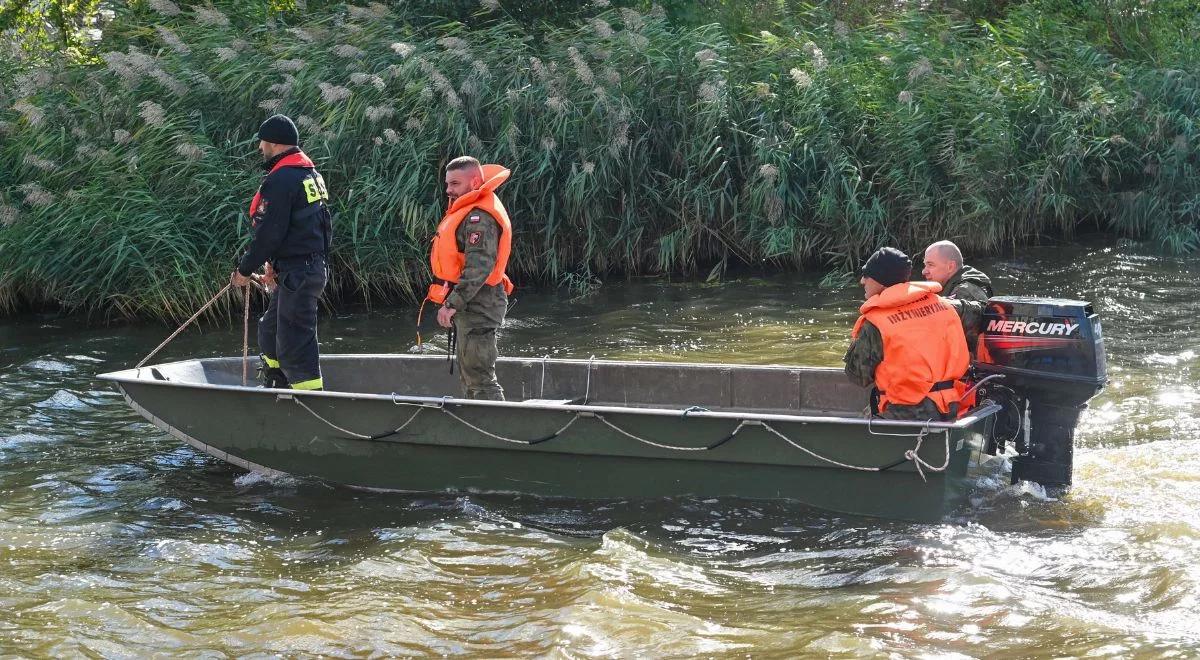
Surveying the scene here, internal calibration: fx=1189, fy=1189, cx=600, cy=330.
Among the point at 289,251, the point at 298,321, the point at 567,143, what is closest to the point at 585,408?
the point at 298,321

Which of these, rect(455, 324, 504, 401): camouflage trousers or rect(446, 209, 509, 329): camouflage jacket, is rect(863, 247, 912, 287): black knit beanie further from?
rect(455, 324, 504, 401): camouflage trousers

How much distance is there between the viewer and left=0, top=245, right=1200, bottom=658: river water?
468 centimetres

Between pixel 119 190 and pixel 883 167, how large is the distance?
7274mm

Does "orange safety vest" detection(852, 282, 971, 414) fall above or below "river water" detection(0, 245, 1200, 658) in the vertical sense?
above

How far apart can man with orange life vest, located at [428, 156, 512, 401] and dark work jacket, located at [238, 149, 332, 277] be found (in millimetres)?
742

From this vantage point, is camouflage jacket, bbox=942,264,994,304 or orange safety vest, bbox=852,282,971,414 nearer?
orange safety vest, bbox=852,282,971,414

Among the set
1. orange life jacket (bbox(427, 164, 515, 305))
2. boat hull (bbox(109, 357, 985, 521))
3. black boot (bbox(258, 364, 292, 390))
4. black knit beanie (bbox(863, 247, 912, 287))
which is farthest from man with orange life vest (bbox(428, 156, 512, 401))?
black knit beanie (bbox(863, 247, 912, 287))

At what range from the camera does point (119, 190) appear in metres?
10.6

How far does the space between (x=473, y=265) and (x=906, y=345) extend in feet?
7.70

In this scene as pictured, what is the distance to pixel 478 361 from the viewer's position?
6695mm

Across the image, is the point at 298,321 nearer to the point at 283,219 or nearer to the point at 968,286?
the point at 283,219

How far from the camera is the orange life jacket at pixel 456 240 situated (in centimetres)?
648

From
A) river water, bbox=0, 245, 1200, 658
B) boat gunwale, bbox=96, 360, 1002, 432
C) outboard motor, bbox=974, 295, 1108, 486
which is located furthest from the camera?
outboard motor, bbox=974, 295, 1108, 486

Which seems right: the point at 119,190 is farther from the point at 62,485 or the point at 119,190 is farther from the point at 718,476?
the point at 718,476
